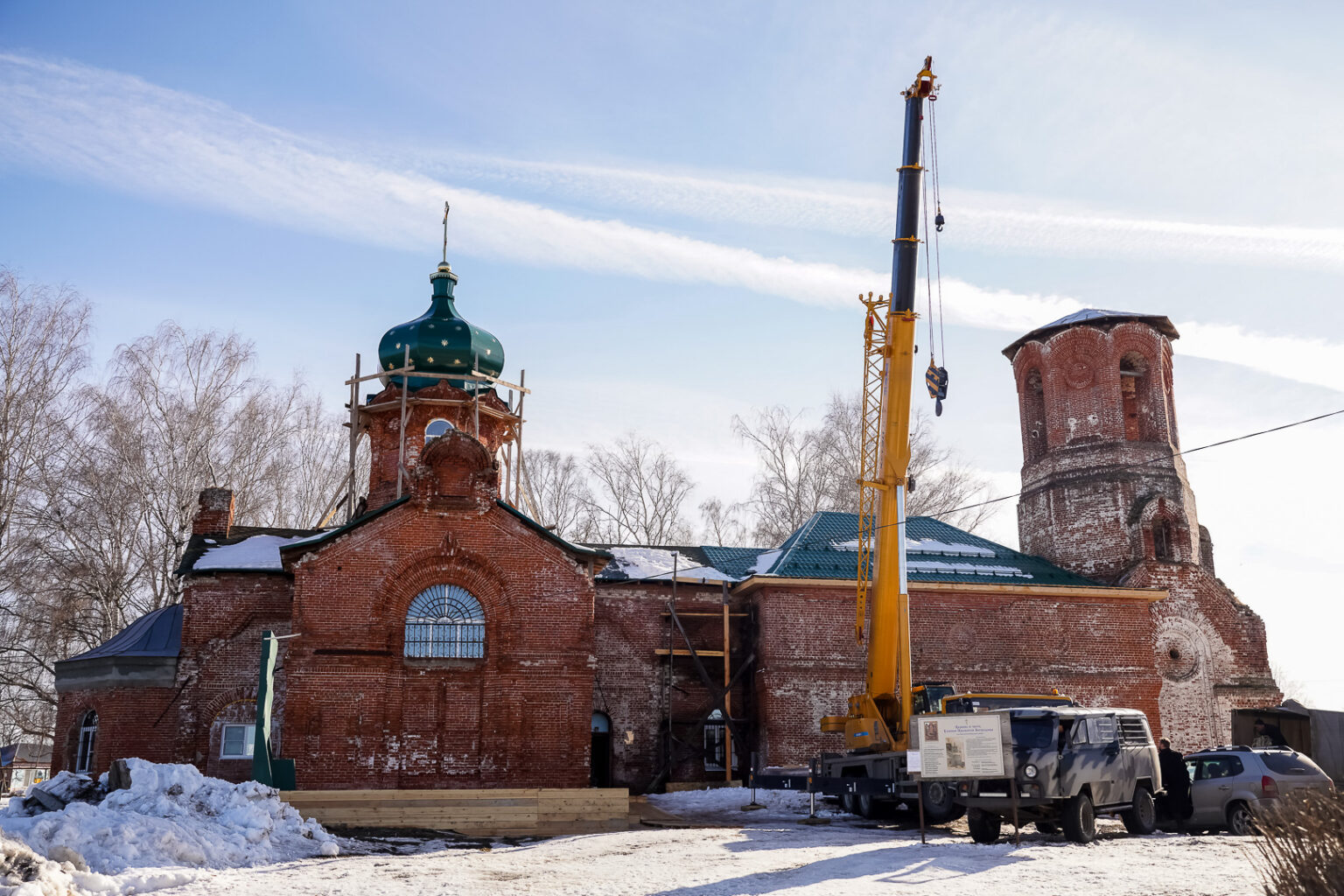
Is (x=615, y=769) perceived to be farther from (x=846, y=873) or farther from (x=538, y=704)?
(x=846, y=873)

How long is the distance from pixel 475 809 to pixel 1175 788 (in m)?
9.89

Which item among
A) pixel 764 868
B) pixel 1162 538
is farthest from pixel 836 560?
pixel 764 868

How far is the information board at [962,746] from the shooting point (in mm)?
13664

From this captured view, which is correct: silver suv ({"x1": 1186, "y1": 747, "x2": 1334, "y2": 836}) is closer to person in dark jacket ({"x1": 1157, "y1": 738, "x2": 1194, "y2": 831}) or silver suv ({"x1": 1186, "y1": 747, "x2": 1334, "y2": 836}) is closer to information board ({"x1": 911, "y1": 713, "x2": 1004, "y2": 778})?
person in dark jacket ({"x1": 1157, "y1": 738, "x2": 1194, "y2": 831})

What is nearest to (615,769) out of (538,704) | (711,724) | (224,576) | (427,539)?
(711,724)

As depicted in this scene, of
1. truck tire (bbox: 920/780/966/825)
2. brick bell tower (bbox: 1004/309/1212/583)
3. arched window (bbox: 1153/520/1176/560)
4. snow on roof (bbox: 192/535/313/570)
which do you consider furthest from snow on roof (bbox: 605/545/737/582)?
arched window (bbox: 1153/520/1176/560)

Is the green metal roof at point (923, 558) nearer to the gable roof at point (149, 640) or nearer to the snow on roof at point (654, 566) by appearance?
the snow on roof at point (654, 566)

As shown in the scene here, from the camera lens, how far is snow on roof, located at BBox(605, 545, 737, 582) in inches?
975

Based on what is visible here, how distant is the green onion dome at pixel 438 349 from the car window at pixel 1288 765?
18.2 m

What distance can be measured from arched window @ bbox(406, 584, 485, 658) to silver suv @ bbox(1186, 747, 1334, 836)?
11866 mm

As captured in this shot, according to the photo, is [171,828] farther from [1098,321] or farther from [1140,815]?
[1098,321]

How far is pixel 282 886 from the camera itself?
423 inches

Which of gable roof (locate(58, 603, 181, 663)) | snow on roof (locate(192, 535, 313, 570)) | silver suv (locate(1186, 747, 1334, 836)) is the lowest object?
silver suv (locate(1186, 747, 1334, 836))

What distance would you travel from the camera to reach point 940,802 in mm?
15891
